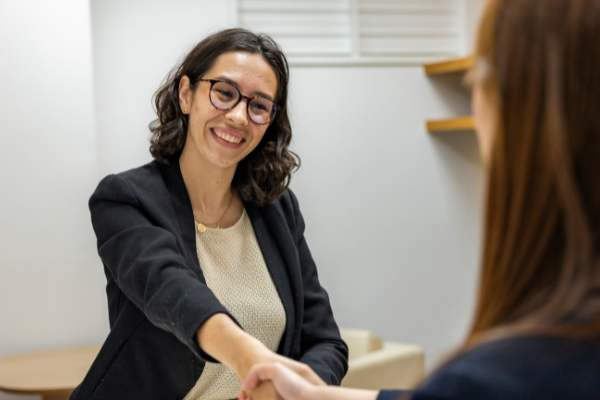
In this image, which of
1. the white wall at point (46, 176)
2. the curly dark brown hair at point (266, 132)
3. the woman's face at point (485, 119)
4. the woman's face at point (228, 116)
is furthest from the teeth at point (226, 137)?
the white wall at point (46, 176)

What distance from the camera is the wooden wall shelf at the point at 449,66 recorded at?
11.7 ft

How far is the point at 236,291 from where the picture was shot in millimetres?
1593

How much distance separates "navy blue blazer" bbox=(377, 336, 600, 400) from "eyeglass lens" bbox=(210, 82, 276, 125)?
1.14m

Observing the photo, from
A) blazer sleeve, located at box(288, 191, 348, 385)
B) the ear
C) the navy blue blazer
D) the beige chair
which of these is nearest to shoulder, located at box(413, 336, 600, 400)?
the navy blue blazer

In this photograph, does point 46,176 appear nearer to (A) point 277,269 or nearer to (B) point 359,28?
(A) point 277,269

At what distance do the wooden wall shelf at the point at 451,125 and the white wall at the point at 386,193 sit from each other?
0.07m

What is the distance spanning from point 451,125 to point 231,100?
228cm

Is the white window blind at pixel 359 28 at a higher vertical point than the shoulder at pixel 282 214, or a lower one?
higher

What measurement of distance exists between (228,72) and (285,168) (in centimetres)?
32

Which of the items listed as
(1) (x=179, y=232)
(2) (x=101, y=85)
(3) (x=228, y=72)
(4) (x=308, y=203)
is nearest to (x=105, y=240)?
(1) (x=179, y=232)

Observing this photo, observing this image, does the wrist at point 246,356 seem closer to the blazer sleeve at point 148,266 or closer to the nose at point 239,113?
the blazer sleeve at point 148,266

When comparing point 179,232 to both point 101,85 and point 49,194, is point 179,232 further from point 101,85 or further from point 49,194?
point 101,85

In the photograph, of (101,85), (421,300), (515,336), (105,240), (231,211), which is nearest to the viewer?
(515,336)

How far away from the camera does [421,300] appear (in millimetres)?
3969
